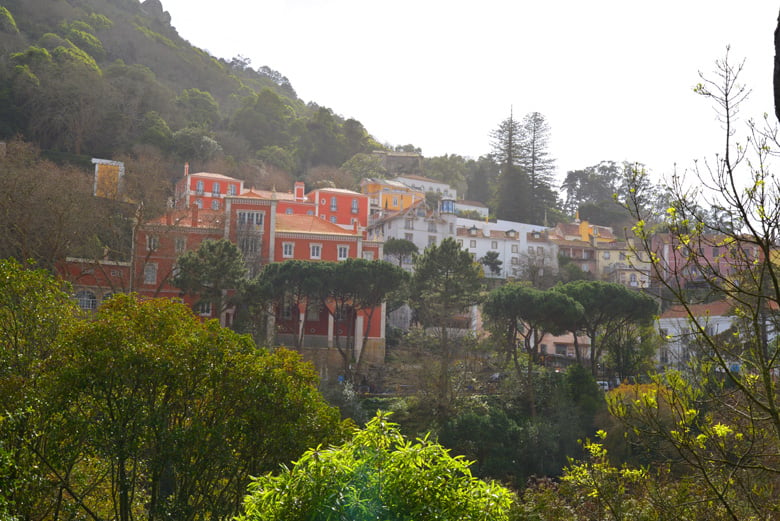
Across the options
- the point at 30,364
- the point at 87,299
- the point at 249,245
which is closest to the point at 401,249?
the point at 249,245

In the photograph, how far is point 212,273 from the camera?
3247 centimetres

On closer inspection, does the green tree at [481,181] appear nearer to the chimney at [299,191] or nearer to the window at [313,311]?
the chimney at [299,191]

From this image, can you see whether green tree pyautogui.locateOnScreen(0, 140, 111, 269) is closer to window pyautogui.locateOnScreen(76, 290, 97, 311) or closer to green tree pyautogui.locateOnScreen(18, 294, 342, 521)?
window pyautogui.locateOnScreen(76, 290, 97, 311)

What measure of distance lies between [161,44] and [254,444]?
92.4 meters

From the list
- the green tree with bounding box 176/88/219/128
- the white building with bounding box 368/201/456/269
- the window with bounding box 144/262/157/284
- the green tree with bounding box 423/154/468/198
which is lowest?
the window with bounding box 144/262/157/284

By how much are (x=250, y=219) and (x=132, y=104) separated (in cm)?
2871

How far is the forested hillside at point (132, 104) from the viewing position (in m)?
58.0

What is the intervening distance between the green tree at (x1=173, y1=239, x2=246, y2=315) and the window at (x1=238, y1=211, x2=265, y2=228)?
324 inches

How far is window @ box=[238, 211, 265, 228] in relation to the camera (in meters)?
41.5

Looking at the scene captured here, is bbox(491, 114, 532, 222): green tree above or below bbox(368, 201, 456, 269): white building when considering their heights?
above

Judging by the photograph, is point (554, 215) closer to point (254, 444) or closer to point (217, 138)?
point (217, 138)

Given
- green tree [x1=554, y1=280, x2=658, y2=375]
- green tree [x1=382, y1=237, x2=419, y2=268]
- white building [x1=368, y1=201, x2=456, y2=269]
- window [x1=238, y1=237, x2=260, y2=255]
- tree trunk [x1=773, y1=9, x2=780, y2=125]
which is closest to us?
tree trunk [x1=773, y1=9, x2=780, y2=125]

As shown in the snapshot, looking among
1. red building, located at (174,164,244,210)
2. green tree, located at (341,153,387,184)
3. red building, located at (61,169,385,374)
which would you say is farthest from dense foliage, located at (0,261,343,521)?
green tree, located at (341,153,387,184)

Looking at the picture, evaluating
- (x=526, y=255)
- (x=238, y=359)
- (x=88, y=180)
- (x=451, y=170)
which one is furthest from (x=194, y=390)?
(x=451, y=170)
